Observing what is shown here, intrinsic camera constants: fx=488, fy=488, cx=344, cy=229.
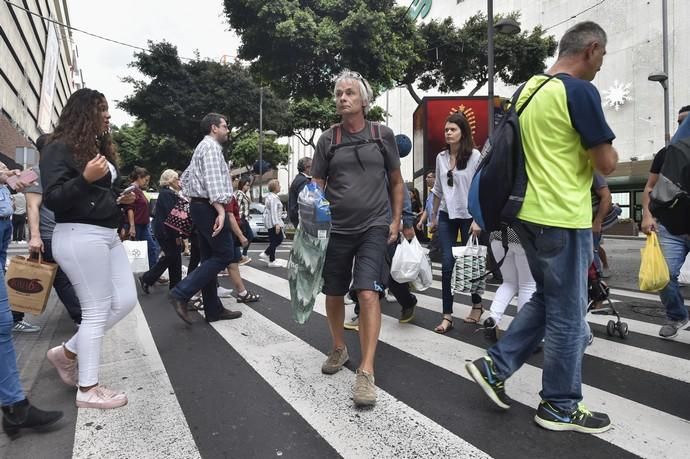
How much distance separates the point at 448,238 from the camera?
4.54 metres

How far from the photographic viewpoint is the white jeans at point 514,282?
12.6ft

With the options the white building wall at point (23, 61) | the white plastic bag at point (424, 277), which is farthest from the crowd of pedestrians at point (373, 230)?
the white building wall at point (23, 61)

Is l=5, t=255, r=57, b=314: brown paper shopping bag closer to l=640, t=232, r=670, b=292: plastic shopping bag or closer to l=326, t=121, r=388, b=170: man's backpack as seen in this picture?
l=326, t=121, r=388, b=170: man's backpack

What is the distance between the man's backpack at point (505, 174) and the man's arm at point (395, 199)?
0.83m

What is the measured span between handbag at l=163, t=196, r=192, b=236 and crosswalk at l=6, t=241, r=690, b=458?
1.66 m

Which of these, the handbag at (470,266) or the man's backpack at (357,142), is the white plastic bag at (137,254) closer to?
the man's backpack at (357,142)

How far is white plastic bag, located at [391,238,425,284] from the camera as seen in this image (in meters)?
4.25

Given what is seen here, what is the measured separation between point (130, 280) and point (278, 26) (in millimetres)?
12618

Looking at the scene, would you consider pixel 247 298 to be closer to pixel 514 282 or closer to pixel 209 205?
pixel 209 205

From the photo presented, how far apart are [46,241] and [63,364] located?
1694mm

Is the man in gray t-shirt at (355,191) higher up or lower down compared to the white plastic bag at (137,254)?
higher up

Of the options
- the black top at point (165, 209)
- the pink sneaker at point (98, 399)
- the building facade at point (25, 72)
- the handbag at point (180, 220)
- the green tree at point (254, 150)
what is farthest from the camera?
the green tree at point (254, 150)

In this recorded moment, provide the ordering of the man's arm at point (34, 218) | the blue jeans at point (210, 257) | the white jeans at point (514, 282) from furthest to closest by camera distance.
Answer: the blue jeans at point (210, 257) → the white jeans at point (514, 282) → the man's arm at point (34, 218)

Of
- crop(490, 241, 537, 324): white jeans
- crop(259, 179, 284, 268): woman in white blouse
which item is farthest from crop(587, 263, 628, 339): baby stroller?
crop(259, 179, 284, 268): woman in white blouse
